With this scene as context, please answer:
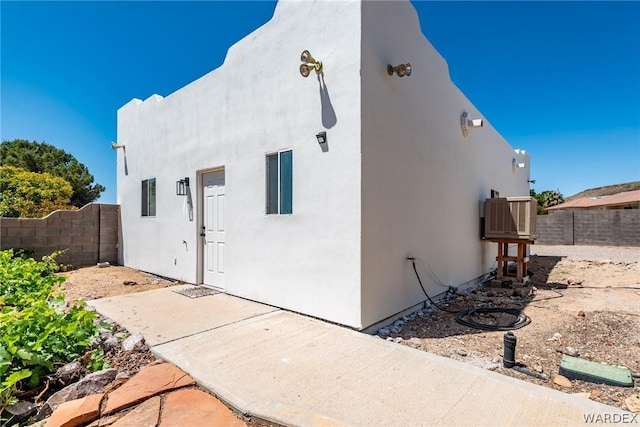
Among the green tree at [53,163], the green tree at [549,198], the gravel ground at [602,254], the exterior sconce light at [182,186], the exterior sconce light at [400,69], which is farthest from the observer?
the green tree at [549,198]

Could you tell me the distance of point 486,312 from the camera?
4762 mm

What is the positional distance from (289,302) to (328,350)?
1.39 metres

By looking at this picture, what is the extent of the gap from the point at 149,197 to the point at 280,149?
16.1ft

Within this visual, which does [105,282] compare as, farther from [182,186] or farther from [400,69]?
[400,69]

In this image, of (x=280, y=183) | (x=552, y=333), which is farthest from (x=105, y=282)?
(x=552, y=333)

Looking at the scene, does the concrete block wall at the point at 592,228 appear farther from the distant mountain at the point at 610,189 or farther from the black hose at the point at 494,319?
the distant mountain at the point at 610,189

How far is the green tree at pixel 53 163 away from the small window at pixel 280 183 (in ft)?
→ 63.8

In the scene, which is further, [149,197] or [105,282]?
[149,197]

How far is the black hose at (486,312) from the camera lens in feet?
13.3

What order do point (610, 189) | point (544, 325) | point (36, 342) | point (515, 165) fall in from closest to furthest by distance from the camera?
point (36, 342) < point (544, 325) < point (515, 165) < point (610, 189)

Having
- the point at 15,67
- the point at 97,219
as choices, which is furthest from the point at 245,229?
the point at 15,67

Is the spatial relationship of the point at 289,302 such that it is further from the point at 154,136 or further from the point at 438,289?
the point at 154,136

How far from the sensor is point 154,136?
733 cm

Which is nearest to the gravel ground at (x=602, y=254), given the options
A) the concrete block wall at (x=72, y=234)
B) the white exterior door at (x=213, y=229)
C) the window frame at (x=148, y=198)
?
the white exterior door at (x=213, y=229)
